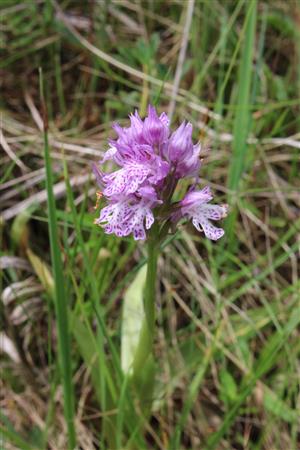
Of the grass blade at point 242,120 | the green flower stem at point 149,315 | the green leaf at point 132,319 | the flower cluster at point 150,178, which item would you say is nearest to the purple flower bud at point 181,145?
the flower cluster at point 150,178

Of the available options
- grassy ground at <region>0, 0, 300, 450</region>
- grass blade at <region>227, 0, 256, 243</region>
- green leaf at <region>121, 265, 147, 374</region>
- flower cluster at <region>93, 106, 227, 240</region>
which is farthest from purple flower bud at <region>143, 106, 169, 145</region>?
grass blade at <region>227, 0, 256, 243</region>

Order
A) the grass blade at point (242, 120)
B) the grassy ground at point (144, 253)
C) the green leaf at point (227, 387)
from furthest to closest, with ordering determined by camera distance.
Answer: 1. the grass blade at point (242, 120)
2. the green leaf at point (227, 387)
3. the grassy ground at point (144, 253)

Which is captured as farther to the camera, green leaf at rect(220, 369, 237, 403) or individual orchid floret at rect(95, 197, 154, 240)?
green leaf at rect(220, 369, 237, 403)

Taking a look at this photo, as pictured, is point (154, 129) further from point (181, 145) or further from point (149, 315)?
point (149, 315)

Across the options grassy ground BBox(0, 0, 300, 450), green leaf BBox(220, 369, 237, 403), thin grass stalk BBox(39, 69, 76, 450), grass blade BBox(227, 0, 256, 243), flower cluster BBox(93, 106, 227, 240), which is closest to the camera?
flower cluster BBox(93, 106, 227, 240)

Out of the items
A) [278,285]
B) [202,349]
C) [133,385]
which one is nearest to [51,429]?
[133,385]

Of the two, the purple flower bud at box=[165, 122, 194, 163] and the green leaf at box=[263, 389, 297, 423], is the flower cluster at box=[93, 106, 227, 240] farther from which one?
the green leaf at box=[263, 389, 297, 423]

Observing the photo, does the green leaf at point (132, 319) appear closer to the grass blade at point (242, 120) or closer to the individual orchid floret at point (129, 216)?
the grass blade at point (242, 120)
